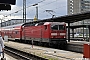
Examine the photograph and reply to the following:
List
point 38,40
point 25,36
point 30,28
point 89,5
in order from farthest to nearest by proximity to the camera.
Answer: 1. point 89,5
2. point 25,36
3. point 30,28
4. point 38,40

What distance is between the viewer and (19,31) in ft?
151

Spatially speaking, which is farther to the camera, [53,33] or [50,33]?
[53,33]

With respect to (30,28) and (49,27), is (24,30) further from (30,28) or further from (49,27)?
(49,27)

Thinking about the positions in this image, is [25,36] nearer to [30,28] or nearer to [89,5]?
[30,28]

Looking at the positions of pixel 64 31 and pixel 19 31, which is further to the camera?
pixel 19 31

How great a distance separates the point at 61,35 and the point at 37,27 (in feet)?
17.5

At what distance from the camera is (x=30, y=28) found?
38344 millimetres

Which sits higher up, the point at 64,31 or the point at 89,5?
the point at 89,5

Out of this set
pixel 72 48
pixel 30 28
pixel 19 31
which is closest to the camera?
pixel 72 48

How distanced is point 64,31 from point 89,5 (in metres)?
57.1

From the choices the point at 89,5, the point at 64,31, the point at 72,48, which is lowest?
the point at 72,48

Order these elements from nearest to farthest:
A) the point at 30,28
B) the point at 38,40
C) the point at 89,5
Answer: the point at 38,40, the point at 30,28, the point at 89,5

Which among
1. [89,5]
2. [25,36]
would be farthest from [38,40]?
[89,5]

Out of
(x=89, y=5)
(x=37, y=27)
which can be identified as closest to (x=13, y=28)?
(x=37, y=27)
